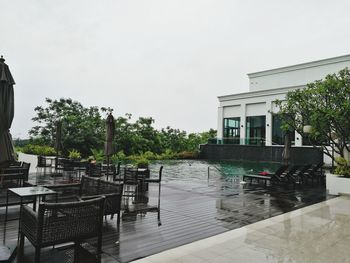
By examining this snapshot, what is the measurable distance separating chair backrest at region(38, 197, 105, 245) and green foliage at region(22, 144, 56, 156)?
55.5 feet

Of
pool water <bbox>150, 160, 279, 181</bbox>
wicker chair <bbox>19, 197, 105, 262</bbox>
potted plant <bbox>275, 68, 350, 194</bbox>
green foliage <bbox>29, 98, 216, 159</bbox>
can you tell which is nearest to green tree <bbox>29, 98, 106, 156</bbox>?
green foliage <bbox>29, 98, 216, 159</bbox>

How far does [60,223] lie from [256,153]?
25493 millimetres

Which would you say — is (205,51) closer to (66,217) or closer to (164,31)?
(164,31)

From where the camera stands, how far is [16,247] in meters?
3.42

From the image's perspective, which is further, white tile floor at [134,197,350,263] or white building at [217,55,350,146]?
white building at [217,55,350,146]

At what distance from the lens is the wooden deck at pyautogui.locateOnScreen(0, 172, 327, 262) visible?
138 inches

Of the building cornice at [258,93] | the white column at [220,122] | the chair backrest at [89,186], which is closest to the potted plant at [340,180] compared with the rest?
the chair backrest at [89,186]

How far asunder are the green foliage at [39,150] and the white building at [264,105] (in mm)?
17574

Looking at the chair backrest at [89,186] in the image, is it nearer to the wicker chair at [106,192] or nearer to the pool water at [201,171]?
the wicker chair at [106,192]

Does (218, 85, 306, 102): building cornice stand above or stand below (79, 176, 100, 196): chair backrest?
above

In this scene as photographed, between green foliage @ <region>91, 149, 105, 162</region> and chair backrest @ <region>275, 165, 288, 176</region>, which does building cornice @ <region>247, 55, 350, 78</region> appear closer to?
chair backrest @ <region>275, 165, 288, 176</region>

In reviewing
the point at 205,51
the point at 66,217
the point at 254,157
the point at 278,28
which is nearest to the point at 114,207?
the point at 66,217

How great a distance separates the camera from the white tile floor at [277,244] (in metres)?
3.47

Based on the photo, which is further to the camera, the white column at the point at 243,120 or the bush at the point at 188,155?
the white column at the point at 243,120
